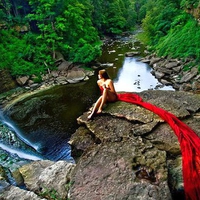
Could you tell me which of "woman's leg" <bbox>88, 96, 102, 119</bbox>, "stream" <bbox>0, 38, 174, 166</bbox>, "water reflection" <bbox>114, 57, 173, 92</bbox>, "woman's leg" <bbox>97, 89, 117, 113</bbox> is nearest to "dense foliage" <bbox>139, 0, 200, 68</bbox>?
"water reflection" <bbox>114, 57, 173, 92</bbox>

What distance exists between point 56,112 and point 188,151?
8.91 meters

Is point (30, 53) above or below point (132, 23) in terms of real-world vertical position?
above

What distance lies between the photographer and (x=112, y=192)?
3.96m

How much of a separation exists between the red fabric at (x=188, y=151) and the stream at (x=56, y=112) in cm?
413

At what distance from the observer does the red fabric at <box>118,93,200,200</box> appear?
160 inches

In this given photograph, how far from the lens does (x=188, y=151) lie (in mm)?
4621

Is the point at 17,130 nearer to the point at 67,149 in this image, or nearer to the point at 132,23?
the point at 67,149

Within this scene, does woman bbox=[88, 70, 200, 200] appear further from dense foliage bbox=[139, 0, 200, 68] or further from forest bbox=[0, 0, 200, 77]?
dense foliage bbox=[139, 0, 200, 68]

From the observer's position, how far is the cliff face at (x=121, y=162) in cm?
404

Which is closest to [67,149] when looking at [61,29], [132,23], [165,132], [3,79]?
[165,132]

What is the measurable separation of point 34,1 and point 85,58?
22.4ft

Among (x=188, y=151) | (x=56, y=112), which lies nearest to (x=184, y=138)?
(x=188, y=151)

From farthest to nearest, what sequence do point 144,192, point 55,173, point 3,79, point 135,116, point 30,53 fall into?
point 30,53, point 3,79, point 135,116, point 55,173, point 144,192

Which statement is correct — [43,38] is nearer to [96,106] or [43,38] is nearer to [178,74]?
[178,74]
